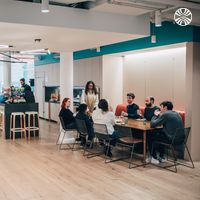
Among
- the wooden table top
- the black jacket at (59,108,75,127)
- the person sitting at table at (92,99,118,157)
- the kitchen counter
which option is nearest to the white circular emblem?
the wooden table top

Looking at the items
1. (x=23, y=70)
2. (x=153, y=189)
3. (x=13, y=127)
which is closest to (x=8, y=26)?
(x=153, y=189)

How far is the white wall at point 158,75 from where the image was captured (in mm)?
6945

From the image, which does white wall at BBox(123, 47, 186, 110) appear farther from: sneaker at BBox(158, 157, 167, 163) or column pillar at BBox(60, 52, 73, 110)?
column pillar at BBox(60, 52, 73, 110)

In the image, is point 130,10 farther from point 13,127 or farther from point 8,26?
point 13,127

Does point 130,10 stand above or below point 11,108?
above

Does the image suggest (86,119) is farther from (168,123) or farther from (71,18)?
(71,18)

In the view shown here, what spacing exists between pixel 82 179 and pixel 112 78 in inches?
179

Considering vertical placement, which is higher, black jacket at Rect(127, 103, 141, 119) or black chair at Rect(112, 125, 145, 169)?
black jacket at Rect(127, 103, 141, 119)

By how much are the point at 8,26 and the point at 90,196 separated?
9.29ft

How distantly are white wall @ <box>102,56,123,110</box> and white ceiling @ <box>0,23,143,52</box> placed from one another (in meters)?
2.01

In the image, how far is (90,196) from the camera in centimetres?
422

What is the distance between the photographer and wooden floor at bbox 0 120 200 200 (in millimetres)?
4293

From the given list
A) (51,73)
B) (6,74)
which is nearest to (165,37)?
(51,73)

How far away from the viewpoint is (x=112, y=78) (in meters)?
9.03
